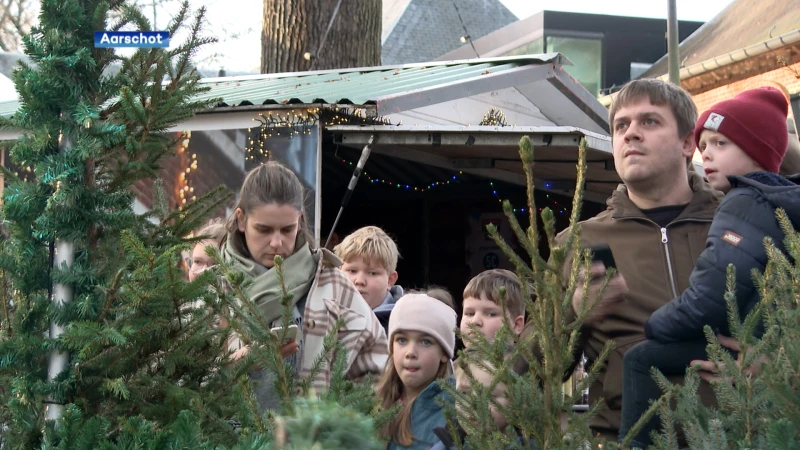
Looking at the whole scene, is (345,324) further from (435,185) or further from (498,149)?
(435,185)

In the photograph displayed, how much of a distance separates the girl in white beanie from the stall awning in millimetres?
2794

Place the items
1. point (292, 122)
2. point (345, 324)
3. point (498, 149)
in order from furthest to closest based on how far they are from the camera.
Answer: point (498, 149) → point (292, 122) → point (345, 324)

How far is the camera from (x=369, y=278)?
4.73 metres

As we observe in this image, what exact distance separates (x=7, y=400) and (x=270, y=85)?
647 centimetres

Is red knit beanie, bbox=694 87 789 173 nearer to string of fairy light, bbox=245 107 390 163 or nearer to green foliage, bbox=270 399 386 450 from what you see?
green foliage, bbox=270 399 386 450

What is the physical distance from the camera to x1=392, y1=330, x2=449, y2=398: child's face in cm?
343

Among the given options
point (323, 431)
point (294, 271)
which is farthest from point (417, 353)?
point (323, 431)

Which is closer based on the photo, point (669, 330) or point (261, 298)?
point (669, 330)

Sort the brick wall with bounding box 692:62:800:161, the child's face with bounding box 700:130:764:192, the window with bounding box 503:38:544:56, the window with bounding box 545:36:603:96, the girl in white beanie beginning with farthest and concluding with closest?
the window with bounding box 545:36:603:96
the window with bounding box 503:38:544:56
the brick wall with bounding box 692:62:800:161
the girl in white beanie
the child's face with bounding box 700:130:764:192

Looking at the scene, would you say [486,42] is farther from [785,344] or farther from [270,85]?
[785,344]

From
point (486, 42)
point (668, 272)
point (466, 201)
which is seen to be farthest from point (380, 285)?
point (486, 42)

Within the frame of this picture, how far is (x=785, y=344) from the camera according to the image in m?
1.70

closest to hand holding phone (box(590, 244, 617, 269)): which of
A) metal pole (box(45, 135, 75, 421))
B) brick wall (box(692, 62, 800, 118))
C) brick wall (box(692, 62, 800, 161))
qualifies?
metal pole (box(45, 135, 75, 421))

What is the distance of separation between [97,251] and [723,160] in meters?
1.81
